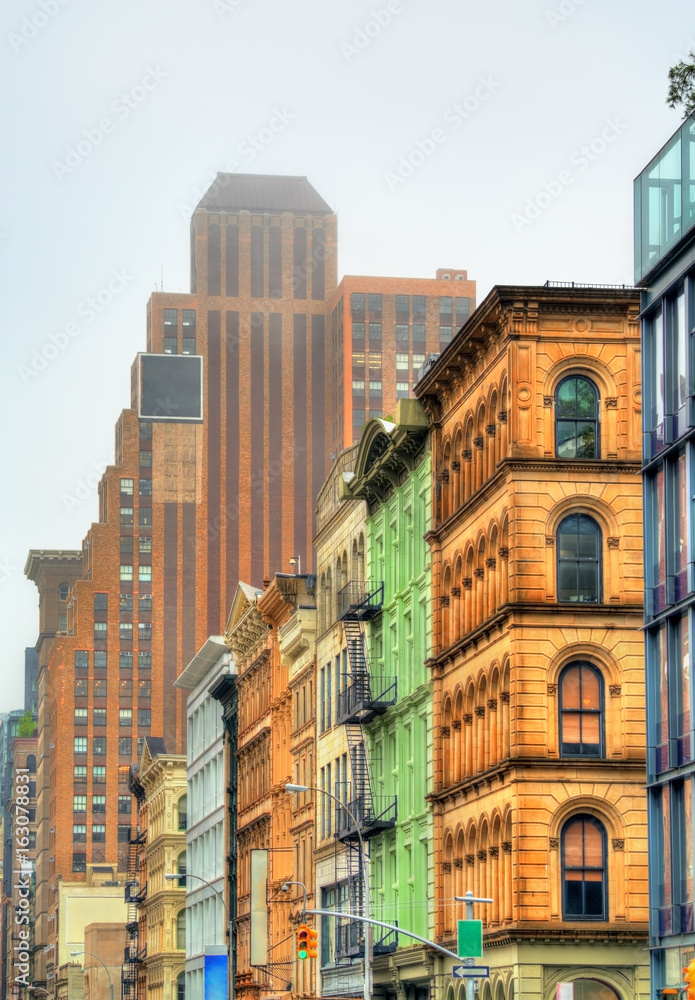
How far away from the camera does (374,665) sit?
73.6 meters

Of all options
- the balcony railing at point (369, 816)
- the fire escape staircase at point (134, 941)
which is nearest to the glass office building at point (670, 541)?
the balcony railing at point (369, 816)

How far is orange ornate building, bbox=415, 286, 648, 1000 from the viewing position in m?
52.1

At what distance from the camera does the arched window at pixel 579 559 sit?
54.5 m

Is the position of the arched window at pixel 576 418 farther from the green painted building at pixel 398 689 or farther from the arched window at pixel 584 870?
the arched window at pixel 584 870

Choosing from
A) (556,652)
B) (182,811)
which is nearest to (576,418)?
(556,652)

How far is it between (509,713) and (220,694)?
61.9 m

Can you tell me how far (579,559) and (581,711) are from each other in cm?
420

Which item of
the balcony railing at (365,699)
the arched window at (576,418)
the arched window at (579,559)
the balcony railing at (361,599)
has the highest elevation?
the arched window at (576,418)

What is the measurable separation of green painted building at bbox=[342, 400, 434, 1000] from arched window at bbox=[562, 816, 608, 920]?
977 centimetres

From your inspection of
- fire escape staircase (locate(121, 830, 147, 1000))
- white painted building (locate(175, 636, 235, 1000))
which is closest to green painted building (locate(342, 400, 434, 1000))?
white painted building (locate(175, 636, 235, 1000))

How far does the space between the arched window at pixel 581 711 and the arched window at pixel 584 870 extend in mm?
1875

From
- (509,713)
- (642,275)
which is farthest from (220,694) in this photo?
(642,275)

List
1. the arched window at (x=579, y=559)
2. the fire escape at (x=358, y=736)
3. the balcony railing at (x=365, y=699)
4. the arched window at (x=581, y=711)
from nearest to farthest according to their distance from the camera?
1. the arched window at (x=581, y=711)
2. the arched window at (x=579, y=559)
3. the balcony railing at (x=365, y=699)
4. the fire escape at (x=358, y=736)

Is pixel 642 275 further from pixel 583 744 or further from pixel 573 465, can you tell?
pixel 583 744
